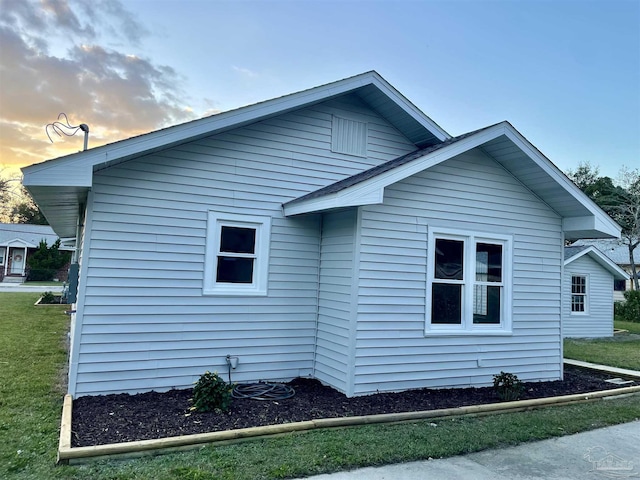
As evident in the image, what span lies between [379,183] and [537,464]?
3528 millimetres

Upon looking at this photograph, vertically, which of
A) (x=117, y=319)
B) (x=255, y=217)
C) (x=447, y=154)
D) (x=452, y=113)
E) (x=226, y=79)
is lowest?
(x=117, y=319)

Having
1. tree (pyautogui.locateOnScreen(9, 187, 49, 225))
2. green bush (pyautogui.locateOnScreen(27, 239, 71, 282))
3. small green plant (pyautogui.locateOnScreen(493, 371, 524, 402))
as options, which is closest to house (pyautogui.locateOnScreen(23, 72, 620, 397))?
small green plant (pyautogui.locateOnScreen(493, 371, 524, 402))

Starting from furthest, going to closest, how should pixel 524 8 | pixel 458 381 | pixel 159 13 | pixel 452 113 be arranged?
1. pixel 452 113
2. pixel 524 8
3. pixel 159 13
4. pixel 458 381

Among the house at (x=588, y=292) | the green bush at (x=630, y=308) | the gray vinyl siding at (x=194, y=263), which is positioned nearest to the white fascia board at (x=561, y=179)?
the gray vinyl siding at (x=194, y=263)

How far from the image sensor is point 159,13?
347 inches

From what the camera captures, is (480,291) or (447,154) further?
(480,291)

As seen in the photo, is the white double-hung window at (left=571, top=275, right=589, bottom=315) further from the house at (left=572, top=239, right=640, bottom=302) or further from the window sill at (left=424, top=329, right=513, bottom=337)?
the house at (left=572, top=239, right=640, bottom=302)

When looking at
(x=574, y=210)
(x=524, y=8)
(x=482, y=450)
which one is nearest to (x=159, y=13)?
(x=524, y=8)

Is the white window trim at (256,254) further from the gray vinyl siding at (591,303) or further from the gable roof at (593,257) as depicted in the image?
the gray vinyl siding at (591,303)

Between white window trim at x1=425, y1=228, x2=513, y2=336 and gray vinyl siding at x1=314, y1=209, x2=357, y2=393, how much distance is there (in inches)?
51.1

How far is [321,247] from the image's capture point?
7.20 meters

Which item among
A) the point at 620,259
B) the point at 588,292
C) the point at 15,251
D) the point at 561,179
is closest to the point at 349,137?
the point at 561,179

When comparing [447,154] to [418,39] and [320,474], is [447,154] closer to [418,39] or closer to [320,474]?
[320,474]

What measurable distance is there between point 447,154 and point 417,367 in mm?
3210
